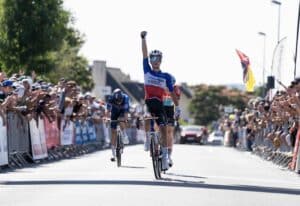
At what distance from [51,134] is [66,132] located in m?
2.54

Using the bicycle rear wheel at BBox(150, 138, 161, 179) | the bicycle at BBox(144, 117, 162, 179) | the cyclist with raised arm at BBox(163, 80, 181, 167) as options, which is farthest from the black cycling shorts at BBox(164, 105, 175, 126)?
the bicycle rear wheel at BBox(150, 138, 161, 179)

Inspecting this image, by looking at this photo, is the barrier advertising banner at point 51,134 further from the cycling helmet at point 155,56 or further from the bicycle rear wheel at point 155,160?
the bicycle rear wheel at point 155,160

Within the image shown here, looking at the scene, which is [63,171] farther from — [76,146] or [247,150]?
[247,150]

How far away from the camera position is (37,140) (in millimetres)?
24047

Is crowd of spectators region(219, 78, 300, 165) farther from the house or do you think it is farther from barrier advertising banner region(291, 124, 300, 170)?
the house

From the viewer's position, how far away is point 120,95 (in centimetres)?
2256

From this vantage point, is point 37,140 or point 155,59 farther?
point 37,140

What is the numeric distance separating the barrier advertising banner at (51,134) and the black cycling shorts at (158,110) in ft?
28.6

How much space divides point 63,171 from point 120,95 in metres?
3.80

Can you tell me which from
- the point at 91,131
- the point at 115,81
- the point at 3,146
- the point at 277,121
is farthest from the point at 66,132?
the point at 115,81

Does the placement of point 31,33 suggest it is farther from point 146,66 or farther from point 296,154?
point 146,66

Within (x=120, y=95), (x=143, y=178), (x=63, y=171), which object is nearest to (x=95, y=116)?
(x=120, y=95)

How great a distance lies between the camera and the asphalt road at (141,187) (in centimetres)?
1288

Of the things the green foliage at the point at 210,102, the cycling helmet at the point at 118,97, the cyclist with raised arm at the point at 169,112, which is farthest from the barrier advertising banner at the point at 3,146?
the green foliage at the point at 210,102
